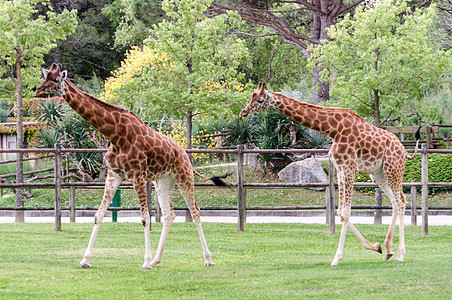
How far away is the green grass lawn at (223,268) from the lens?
6542 mm

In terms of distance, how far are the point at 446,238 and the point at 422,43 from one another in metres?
6.02

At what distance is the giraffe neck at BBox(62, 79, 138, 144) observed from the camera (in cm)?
800

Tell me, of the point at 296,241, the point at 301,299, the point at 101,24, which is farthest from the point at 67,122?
the point at 101,24

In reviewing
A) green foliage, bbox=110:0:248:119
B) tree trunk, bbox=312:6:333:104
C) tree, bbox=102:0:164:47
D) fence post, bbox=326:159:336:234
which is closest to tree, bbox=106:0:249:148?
green foliage, bbox=110:0:248:119

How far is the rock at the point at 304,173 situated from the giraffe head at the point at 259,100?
→ 489 inches

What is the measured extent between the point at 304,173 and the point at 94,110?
13.4 metres

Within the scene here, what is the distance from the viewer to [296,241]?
38.0 feet

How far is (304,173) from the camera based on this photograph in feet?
67.9

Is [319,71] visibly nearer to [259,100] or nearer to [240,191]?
[240,191]

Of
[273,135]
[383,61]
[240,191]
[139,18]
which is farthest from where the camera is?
[139,18]

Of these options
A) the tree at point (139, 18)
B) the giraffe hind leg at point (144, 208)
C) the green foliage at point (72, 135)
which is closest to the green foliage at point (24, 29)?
the green foliage at point (72, 135)

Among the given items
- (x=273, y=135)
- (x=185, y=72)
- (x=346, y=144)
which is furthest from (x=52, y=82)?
(x=273, y=135)

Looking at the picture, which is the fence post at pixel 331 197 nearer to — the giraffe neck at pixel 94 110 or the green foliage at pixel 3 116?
the giraffe neck at pixel 94 110

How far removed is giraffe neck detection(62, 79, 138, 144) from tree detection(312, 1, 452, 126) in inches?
340
